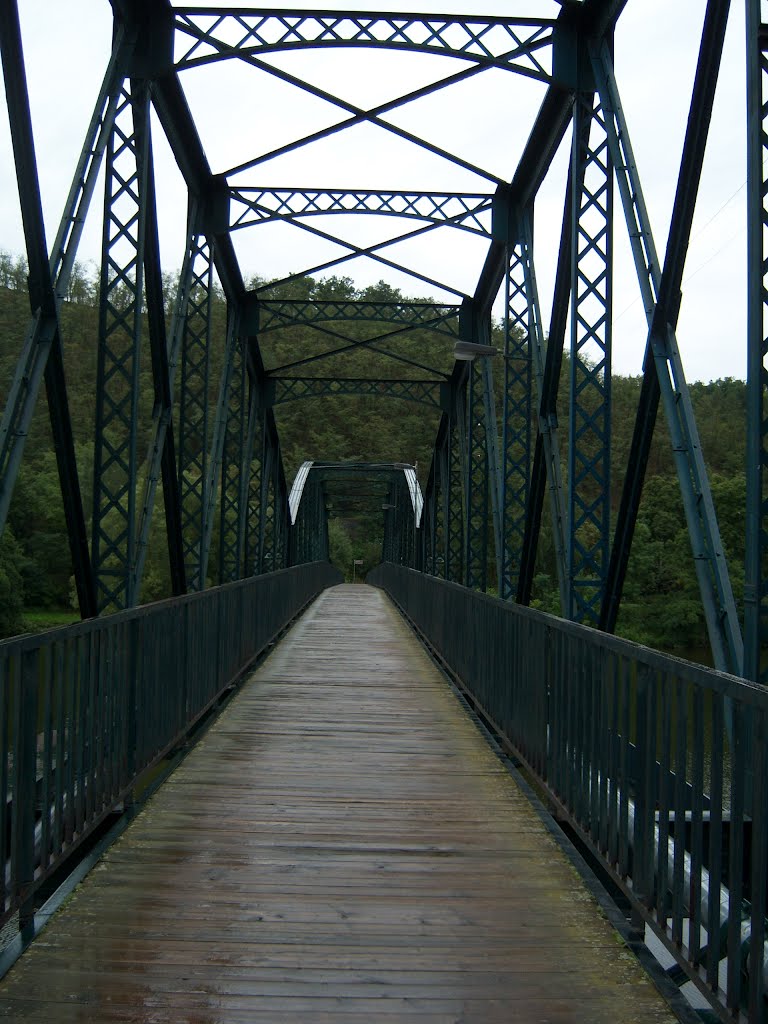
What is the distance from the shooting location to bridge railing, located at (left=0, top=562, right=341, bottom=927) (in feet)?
11.0

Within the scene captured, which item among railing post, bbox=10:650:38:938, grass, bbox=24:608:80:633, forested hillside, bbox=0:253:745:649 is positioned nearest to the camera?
railing post, bbox=10:650:38:938

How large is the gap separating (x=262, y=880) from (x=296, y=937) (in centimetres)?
61

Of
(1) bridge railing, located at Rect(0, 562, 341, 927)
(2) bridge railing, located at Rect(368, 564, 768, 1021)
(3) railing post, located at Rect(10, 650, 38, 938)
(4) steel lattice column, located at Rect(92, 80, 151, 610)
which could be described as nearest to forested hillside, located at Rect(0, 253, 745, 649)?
(4) steel lattice column, located at Rect(92, 80, 151, 610)

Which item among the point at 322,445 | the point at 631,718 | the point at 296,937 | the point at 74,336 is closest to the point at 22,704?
the point at 296,937

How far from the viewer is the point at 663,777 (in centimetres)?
326

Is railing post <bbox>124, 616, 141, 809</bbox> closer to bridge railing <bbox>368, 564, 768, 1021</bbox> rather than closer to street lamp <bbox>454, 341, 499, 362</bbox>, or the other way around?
bridge railing <bbox>368, 564, 768, 1021</bbox>

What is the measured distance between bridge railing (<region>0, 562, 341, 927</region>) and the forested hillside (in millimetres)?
24030

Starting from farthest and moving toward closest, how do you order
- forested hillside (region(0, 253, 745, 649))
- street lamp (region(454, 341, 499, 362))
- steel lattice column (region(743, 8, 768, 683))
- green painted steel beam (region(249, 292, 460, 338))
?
forested hillside (region(0, 253, 745, 649)), green painted steel beam (region(249, 292, 460, 338)), street lamp (region(454, 341, 499, 362)), steel lattice column (region(743, 8, 768, 683))

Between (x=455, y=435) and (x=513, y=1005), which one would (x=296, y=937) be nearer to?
(x=513, y=1005)

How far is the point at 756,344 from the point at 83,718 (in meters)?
3.29

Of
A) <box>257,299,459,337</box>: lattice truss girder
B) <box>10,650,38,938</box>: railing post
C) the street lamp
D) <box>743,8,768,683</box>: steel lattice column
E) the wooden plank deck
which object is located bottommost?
the wooden plank deck

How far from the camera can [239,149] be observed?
1531 cm

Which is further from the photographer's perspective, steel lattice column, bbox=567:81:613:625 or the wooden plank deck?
steel lattice column, bbox=567:81:613:625

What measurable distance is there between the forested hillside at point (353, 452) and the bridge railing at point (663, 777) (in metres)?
25.0
